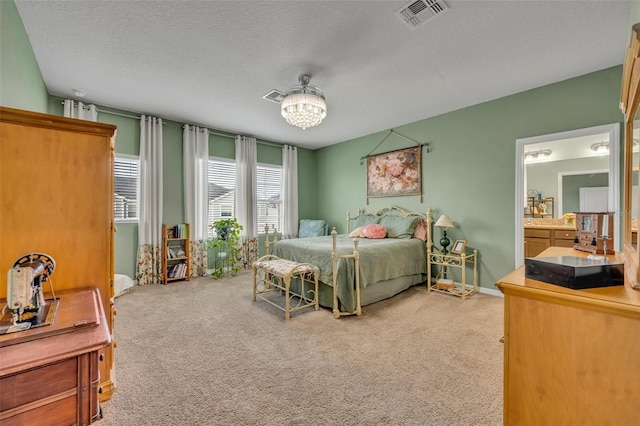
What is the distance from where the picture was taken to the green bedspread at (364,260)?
2952 mm

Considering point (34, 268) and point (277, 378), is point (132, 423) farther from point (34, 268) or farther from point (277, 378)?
point (34, 268)

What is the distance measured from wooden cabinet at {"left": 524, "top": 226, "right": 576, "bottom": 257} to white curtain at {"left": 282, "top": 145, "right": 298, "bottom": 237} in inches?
161

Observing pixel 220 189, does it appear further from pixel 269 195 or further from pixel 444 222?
pixel 444 222

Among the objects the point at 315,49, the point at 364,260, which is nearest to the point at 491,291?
the point at 364,260

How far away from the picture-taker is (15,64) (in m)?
2.04

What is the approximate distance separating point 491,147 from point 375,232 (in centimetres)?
194

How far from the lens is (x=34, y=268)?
113 cm

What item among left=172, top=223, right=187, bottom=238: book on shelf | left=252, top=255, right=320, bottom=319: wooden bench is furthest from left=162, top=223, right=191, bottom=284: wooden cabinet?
left=252, top=255, right=320, bottom=319: wooden bench

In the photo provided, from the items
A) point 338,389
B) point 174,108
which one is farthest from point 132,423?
point 174,108

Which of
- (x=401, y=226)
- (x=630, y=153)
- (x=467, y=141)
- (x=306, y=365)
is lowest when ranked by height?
(x=306, y=365)

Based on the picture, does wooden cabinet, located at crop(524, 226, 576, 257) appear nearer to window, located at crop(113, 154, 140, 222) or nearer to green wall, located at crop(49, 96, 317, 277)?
green wall, located at crop(49, 96, 317, 277)

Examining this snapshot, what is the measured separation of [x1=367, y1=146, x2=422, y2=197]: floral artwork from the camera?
4500 mm

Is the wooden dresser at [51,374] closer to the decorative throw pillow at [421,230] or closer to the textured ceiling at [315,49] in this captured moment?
the textured ceiling at [315,49]

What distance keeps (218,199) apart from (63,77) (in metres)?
2.55
